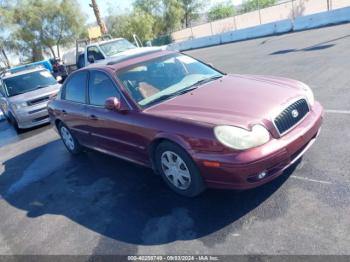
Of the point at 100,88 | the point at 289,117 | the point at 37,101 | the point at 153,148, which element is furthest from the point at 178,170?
the point at 37,101

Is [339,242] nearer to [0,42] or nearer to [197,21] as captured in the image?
[0,42]

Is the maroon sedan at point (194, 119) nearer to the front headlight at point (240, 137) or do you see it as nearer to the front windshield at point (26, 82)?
the front headlight at point (240, 137)

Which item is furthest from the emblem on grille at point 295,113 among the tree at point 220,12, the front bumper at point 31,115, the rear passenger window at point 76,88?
the tree at point 220,12

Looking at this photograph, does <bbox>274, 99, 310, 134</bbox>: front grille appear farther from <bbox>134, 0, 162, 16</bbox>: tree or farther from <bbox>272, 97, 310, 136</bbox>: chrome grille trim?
<bbox>134, 0, 162, 16</bbox>: tree

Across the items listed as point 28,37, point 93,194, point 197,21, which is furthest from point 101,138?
point 197,21

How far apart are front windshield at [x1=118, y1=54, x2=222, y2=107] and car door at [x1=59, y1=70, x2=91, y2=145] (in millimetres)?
1140

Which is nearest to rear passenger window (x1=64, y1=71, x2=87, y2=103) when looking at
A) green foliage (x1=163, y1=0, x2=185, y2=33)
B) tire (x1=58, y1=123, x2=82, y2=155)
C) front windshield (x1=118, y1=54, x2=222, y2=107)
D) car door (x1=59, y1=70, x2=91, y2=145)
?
car door (x1=59, y1=70, x2=91, y2=145)

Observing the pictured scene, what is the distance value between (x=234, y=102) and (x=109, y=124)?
1.85 meters

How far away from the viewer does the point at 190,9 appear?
51.5 meters

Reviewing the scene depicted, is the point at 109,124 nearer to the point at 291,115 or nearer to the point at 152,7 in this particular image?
the point at 291,115

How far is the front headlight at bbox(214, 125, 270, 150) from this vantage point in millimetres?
3398

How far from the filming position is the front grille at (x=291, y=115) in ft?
11.8

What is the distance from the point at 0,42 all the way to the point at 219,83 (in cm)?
4161

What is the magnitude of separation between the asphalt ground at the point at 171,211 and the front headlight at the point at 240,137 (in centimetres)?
72
